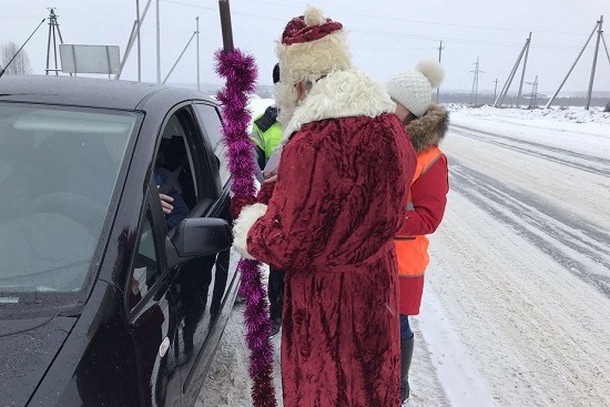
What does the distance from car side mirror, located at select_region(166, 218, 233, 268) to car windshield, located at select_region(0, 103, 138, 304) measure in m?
0.29

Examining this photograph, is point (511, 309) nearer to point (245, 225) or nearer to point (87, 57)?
point (245, 225)

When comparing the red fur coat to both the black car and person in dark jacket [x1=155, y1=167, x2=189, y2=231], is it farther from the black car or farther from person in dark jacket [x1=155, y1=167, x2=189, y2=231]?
person in dark jacket [x1=155, y1=167, x2=189, y2=231]

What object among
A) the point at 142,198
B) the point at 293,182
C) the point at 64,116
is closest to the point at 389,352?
the point at 293,182

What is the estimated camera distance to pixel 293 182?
4.69 ft

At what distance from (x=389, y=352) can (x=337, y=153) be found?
0.76m

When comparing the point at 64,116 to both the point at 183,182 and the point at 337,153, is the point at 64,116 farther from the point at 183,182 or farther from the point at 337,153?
the point at 337,153

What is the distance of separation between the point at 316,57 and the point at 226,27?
0.63 meters

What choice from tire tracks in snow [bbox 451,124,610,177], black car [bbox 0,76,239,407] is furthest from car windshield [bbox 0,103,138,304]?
tire tracks in snow [bbox 451,124,610,177]

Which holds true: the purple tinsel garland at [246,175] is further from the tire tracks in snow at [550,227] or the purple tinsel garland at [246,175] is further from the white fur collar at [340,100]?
the tire tracks in snow at [550,227]

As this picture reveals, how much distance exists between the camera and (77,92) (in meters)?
2.22

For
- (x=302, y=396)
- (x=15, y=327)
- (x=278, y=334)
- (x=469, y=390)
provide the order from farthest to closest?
1. (x=278, y=334)
2. (x=469, y=390)
3. (x=302, y=396)
4. (x=15, y=327)

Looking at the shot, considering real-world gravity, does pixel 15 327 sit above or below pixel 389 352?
above

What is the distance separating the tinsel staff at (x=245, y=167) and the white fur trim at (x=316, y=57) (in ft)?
1.48

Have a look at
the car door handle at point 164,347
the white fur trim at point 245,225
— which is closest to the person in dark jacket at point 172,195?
the car door handle at point 164,347
